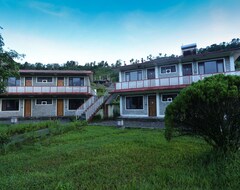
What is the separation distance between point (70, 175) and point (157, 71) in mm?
15705

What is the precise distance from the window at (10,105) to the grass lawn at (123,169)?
18117mm

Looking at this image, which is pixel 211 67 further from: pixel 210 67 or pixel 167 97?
pixel 167 97

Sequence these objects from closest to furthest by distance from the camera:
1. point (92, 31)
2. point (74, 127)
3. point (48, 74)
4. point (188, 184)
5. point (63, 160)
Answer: point (188, 184)
point (63, 160)
point (74, 127)
point (92, 31)
point (48, 74)

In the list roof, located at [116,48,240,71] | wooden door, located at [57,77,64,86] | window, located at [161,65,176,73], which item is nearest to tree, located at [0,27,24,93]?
roof, located at [116,48,240,71]

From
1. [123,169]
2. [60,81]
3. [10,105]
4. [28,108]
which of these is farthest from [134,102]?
[10,105]

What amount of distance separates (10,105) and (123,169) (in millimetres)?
22882

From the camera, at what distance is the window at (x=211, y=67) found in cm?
1623

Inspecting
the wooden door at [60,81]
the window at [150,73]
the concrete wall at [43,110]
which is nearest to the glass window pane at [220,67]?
the window at [150,73]

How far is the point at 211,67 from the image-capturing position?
1655cm

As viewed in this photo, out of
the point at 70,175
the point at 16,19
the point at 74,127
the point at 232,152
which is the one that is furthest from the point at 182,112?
the point at 16,19

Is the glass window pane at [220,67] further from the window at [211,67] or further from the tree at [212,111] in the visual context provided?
the tree at [212,111]

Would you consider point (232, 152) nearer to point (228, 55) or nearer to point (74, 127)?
point (74, 127)

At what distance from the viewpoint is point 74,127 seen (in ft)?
47.3

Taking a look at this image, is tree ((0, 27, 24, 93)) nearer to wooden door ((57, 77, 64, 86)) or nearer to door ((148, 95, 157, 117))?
door ((148, 95, 157, 117))
